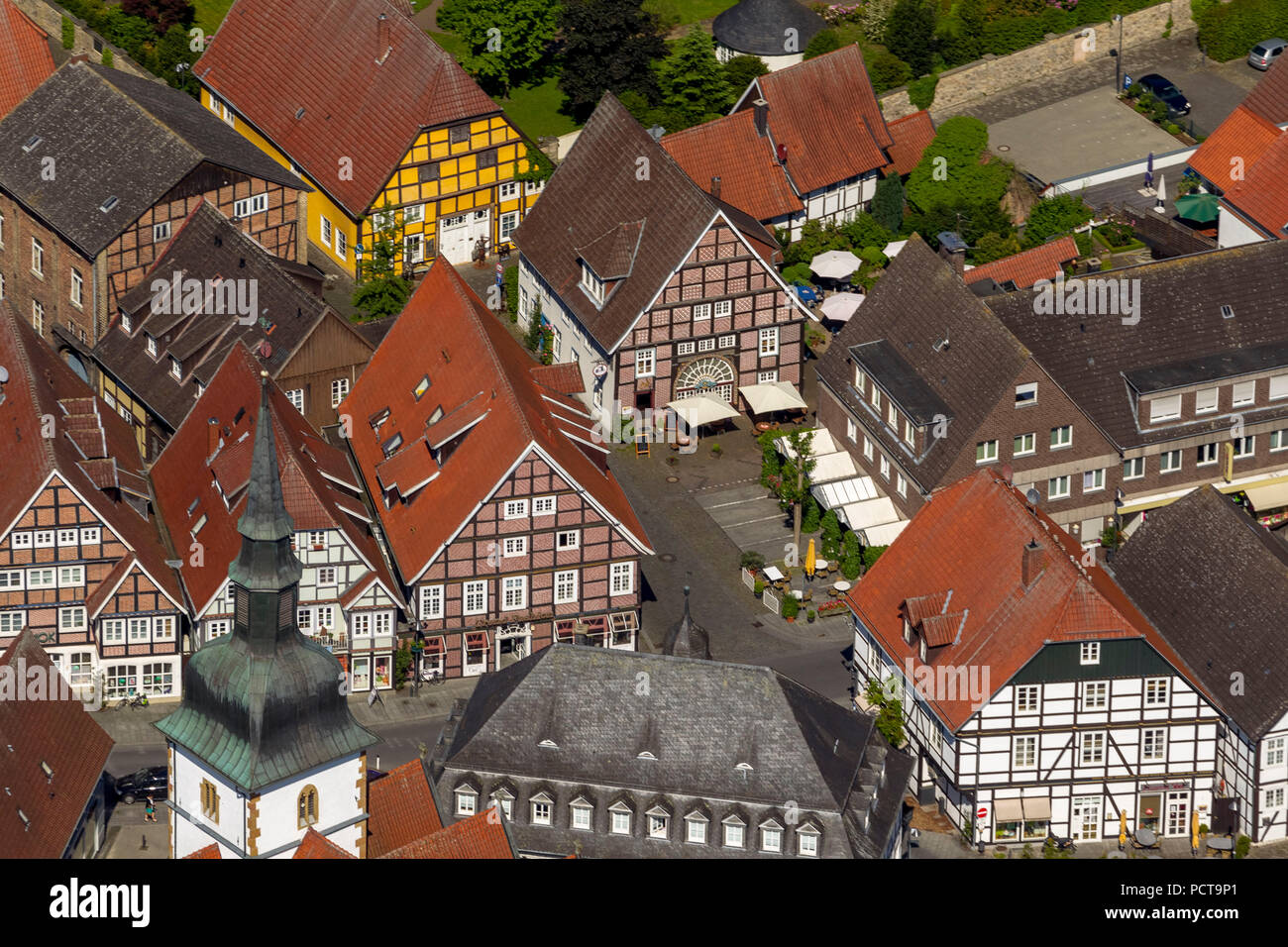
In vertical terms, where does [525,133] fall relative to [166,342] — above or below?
above

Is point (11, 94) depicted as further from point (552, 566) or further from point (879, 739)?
point (879, 739)

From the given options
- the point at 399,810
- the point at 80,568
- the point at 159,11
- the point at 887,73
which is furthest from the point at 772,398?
the point at 159,11

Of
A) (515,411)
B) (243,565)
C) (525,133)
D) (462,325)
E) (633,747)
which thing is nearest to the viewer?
(243,565)

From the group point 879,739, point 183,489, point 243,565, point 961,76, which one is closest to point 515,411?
point 183,489

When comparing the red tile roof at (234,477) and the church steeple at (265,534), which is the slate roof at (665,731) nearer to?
the red tile roof at (234,477)

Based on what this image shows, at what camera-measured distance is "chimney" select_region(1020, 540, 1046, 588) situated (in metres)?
75.3

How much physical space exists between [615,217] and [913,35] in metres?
29.3

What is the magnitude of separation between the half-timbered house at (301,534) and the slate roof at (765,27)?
41.5 m

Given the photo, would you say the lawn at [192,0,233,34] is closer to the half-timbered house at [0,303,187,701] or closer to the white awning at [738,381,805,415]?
the white awning at [738,381,805,415]

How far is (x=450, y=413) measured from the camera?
85312 millimetres

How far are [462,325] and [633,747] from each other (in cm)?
2321

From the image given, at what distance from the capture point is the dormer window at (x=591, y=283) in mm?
97750

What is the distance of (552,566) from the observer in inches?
3324

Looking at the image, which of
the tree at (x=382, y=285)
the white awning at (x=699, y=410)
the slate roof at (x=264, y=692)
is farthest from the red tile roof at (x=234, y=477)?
the slate roof at (x=264, y=692)
